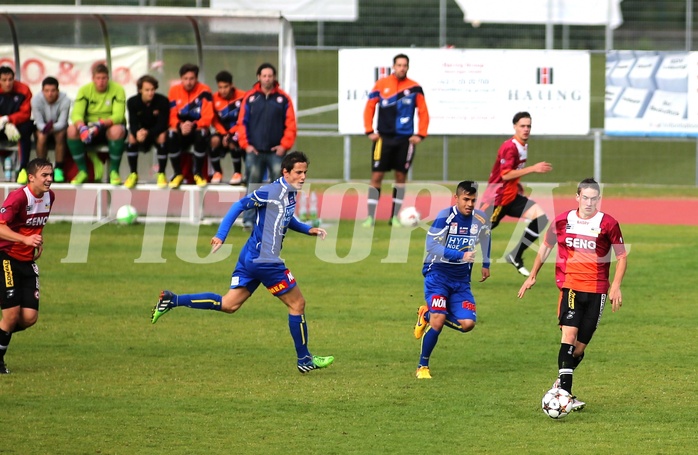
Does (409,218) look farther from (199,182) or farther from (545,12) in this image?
(545,12)

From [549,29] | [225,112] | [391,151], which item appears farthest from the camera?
[549,29]

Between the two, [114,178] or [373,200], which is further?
[373,200]

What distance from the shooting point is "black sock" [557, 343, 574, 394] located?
351 inches

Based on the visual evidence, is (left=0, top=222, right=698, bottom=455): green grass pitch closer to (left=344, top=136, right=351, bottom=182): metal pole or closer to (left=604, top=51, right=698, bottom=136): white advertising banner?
(left=604, top=51, right=698, bottom=136): white advertising banner

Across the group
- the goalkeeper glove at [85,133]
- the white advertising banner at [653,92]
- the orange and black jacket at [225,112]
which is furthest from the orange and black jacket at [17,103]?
the white advertising banner at [653,92]

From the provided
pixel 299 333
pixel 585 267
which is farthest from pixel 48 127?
pixel 585 267

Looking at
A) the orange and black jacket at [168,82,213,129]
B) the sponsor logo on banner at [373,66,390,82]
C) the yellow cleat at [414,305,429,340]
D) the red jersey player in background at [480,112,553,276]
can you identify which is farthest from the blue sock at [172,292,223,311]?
the sponsor logo on banner at [373,66,390,82]

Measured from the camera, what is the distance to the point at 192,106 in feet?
63.2

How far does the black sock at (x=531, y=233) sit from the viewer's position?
1555 cm

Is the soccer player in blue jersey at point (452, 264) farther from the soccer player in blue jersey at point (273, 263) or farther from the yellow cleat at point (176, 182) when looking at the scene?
the yellow cleat at point (176, 182)

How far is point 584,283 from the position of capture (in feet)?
30.0

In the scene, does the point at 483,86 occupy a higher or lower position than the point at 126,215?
higher

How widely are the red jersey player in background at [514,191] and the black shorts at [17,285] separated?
657cm

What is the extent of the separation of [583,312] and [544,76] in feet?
49.6
